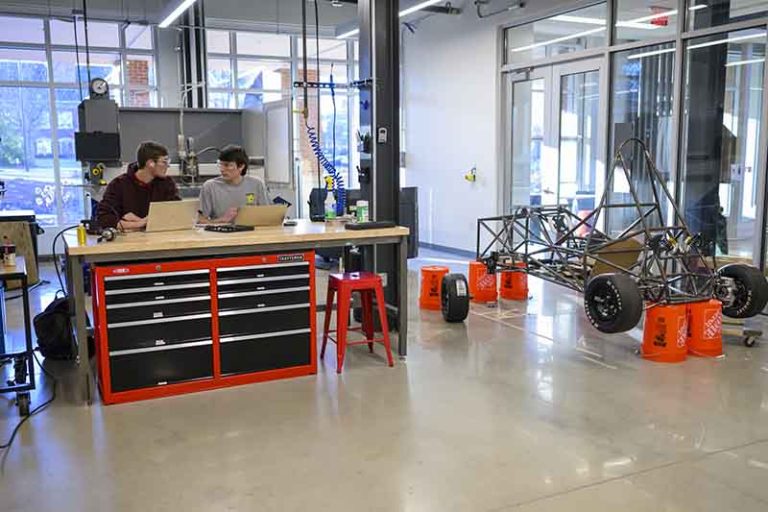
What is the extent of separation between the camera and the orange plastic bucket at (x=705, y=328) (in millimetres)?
4254

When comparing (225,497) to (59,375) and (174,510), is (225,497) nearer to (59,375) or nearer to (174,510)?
(174,510)

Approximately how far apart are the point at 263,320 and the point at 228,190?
116 cm

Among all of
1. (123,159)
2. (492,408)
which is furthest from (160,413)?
(123,159)

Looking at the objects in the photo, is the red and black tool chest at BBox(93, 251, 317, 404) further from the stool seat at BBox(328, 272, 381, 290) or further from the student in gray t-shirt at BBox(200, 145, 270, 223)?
the student in gray t-shirt at BBox(200, 145, 270, 223)

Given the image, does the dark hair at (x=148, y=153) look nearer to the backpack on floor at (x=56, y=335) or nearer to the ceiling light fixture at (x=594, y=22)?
the backpack on floor at (x=56, y=335)

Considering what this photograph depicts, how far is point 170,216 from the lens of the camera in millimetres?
3938

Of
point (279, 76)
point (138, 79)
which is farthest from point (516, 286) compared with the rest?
point (138, 79)

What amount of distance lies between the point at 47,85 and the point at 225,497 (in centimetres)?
823

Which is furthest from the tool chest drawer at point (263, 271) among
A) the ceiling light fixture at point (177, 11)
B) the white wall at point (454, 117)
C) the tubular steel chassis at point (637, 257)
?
the white wall at point (454, 117)

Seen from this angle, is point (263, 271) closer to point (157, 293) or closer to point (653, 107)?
point (157, 293)

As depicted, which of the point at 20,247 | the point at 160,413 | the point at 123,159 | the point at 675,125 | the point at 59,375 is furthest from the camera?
the point at 123,159

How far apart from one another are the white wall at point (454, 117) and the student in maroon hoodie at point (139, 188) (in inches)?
189

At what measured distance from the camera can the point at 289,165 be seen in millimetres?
6945

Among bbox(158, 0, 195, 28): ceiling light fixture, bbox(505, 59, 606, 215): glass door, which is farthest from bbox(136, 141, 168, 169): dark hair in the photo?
bbox(505, 59, 606, 215): glass door
